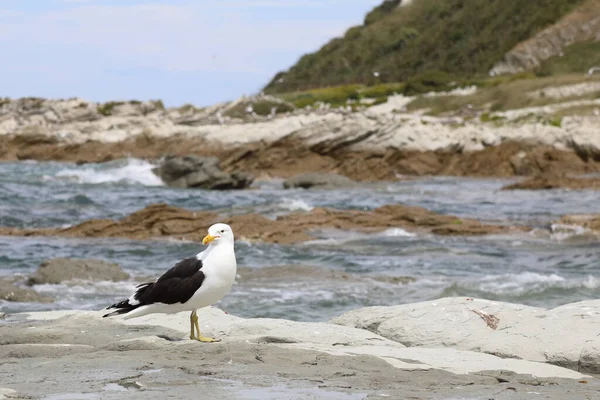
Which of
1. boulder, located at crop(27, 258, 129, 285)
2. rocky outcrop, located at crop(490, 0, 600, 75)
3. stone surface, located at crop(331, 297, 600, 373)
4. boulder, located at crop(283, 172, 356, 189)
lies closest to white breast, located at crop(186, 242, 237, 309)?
stone surface, located at crop(331, 297, 600, 373)

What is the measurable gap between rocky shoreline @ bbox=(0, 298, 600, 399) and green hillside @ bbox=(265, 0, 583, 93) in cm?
7951

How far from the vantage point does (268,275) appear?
15102mm

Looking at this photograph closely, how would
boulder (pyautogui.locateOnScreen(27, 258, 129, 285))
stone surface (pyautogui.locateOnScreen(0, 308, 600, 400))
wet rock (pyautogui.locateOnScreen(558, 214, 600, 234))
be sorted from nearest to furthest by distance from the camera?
stone surface (pyautogui.locateOnScreen(0, 308, 600, 400)), boulder (pyautogui.locateOnScreen(27, 258, 129, 285)), wet rock (pyautogui.locateOnScreen(558, 214, 600, 234))

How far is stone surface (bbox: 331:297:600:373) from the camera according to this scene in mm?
7047

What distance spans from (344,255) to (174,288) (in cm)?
1048

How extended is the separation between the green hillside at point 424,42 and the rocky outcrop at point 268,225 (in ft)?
215

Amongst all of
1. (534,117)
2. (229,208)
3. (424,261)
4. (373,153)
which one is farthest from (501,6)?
(424,261)

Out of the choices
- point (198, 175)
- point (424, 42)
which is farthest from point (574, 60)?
point (198, 175)

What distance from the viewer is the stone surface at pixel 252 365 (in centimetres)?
555

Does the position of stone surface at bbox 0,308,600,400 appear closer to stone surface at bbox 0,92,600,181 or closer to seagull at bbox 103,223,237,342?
seagull at bbox 103,223,237,342

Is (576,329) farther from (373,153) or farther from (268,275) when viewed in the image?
(373,153)

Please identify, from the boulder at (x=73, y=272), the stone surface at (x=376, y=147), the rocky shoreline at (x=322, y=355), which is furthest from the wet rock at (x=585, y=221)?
the stone surface at (x=376, y=147)

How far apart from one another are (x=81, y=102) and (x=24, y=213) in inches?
1701

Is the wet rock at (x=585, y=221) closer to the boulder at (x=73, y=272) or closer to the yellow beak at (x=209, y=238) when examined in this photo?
the boulder at (x=73, y=272)
